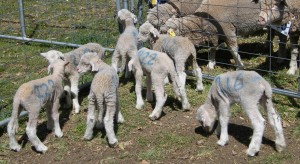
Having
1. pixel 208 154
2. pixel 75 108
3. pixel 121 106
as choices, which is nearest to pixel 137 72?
pixel 121 106

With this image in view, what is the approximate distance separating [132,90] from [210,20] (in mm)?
1890

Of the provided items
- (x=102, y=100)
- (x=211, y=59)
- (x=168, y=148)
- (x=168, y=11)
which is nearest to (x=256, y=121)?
(x=168, y=148)

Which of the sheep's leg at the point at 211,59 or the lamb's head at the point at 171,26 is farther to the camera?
the sheep's leg at the point at 211,59

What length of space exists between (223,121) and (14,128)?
2438 mm

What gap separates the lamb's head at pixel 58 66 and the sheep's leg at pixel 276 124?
259 cm

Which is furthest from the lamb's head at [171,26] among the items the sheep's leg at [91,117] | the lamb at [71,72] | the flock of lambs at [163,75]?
the sheep's leg at [91,117]

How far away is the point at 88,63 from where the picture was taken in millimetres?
6516

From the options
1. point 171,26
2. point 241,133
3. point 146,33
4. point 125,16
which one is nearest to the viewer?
point 241,133

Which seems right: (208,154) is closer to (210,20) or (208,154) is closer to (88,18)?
(210,20)

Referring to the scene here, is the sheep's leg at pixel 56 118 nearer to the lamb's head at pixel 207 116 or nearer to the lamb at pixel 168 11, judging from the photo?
the lamb's head at pixel 207 116

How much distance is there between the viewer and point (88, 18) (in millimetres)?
11930

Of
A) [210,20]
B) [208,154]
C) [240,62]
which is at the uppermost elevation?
[210,20]

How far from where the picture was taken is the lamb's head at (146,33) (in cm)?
758

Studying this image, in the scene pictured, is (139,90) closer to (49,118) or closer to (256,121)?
(49,118)
